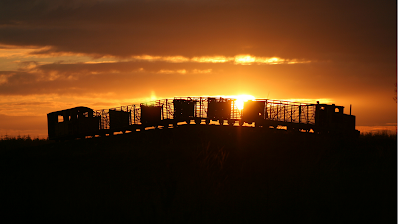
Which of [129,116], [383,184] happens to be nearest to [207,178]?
[383,184]

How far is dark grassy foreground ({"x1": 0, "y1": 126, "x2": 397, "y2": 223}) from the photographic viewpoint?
8281 mm

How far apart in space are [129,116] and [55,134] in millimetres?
8718

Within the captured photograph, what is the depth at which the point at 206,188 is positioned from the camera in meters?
9.29

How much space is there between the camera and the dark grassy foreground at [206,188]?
8.28 metres

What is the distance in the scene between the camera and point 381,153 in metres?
14.6

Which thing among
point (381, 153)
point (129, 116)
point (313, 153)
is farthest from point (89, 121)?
point (381, 153)

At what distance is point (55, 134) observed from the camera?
3167 cm

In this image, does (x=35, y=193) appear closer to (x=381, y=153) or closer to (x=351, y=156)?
(x=351, y=156)

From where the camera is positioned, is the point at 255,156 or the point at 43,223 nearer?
the point at 43,223

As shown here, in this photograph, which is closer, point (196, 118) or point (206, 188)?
point (206, 188)

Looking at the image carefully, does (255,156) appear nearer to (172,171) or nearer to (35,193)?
(172,171)

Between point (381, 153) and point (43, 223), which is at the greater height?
point (381, 153)

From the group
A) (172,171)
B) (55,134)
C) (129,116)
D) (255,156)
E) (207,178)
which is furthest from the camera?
(55,134)

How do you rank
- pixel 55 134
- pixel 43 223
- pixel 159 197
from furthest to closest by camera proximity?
pixel 55 134
pixel 159 197
pixel 43 223
